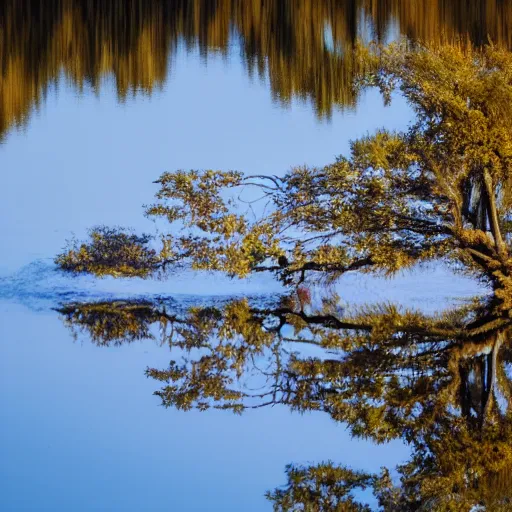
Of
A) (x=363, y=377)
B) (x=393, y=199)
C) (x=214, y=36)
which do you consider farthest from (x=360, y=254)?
(x=214, y=36)

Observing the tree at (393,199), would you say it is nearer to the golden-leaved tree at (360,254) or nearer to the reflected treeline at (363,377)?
the golden-leaved tree at (360,254)

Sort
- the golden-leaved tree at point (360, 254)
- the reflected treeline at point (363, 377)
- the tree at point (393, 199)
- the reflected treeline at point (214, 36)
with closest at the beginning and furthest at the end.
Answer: the reflected treeline at point (363, 377) → the golden-leaved tree at point (360, 254) → the tree at point (393, 199) → the reflected treeline at point (214, 36)

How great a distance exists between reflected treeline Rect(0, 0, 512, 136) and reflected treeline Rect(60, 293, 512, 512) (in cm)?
533

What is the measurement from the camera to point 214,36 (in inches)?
800

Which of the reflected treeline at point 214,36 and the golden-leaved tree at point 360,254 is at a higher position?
the reflected treeline at point 214,36

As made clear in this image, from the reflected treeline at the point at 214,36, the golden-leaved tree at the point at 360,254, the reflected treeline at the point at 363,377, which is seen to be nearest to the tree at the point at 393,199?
the golden-leaved tree at the point at 360,254

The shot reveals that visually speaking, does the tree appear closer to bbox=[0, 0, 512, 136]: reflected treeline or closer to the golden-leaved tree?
the golden-leaved tree

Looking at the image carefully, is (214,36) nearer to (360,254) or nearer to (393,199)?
(360,254)

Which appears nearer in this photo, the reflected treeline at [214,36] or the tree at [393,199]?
the tree at [393,199]

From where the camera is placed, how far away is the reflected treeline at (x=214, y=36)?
59.7 feet

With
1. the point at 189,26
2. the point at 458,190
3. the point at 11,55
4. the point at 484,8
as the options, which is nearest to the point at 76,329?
the point at 458,190

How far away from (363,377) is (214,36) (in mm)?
11683

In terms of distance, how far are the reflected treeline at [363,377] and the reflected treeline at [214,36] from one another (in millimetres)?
5330

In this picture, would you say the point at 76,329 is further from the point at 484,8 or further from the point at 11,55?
the point at 484,8
